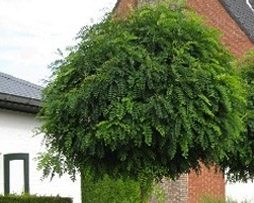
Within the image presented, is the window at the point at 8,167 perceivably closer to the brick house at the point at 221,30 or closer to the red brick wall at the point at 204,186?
the brick house at the point at 221,30

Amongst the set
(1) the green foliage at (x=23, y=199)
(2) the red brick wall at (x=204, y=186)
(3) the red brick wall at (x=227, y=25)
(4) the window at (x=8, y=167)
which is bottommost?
(2) the red brick wall at (x=204, y=186)

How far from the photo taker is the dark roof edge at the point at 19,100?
14.1 metres

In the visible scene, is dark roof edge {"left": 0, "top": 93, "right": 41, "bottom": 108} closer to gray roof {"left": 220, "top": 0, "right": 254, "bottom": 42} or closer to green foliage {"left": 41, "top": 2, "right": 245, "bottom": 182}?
green foliage {"left": 41, "top": 2, "right": 245, "bottom": 182}

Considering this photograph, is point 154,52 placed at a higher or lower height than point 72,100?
higher

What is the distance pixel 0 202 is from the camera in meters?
12.1

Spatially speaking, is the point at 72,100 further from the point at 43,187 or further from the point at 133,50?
the point at 43,187

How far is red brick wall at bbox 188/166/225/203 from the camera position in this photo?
78.7 feet

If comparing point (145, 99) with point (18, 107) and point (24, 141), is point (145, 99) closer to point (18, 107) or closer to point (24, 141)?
point (18, 107)

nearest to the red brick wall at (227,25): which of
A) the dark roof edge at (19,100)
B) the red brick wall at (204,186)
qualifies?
the red brick wall at (204,186)

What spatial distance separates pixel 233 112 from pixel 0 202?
417cm

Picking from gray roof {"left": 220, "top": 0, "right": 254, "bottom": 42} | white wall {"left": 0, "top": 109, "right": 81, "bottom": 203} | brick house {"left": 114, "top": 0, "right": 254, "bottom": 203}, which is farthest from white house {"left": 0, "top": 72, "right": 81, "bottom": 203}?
gray roof {"left": 220, "top": 0, "right": 254, "bottom": 42}

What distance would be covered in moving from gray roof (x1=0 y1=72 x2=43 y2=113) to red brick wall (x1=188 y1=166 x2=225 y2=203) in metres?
8.85

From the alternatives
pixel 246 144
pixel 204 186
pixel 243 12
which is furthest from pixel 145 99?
pixel 243 12

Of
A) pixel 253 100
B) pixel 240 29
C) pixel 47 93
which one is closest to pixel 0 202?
pixel 47 93
